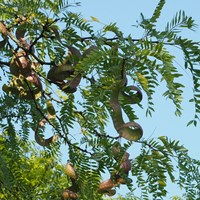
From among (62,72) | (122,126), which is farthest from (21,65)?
(122,126)

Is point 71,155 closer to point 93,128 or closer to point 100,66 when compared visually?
point 93,128

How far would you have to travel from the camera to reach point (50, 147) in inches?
88.5

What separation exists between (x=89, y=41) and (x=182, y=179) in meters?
0.50

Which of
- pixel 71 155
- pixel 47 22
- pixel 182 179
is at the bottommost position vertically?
pixel 182 179

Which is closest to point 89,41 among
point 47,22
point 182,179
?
point 47,22

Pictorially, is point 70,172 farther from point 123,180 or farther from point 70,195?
point 123,180

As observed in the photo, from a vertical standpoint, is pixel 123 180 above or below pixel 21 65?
below

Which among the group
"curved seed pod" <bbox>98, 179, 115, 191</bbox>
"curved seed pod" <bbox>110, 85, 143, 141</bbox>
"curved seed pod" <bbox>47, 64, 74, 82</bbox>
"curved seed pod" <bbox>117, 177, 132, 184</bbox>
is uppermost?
"curved seed pod" <bbox>47, 64, 74, 82</bbox>

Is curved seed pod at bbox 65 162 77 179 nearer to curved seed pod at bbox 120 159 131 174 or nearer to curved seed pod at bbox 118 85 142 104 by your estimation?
curved seed pod at bbox 120 159 131 174

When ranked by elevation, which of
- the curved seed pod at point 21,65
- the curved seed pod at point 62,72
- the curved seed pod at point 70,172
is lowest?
the curved seed pod at point 70,172

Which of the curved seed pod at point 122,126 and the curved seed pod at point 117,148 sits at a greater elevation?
the curved seed pod at point 117,148

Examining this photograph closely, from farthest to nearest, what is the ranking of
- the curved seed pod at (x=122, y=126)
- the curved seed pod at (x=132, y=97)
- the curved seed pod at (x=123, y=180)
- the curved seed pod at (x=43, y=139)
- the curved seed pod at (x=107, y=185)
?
the curved seed pod at (x=43, y=139)
the curved seed pod at (x=107, y=185)
the curved seed pod at (x=123, y=180)
the curved seed pod at (x=132, y=97)
the curved seed pod at (x=122, y=126)

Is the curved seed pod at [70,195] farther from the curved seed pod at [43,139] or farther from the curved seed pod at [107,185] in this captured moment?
the curved seed pod at [43,139]

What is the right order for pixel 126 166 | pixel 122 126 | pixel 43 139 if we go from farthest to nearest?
1. pixel 43 139
2. pixel 126 166
3. pixel 122 126
